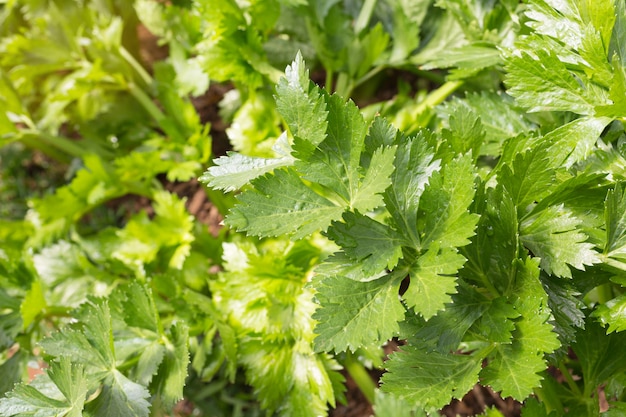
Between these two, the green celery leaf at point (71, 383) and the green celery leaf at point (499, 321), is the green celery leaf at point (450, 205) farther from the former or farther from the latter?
the green celery leaf at point (71, 383)

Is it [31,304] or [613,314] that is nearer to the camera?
[613,314]

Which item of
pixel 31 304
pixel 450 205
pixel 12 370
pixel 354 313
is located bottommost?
pixel 12 370

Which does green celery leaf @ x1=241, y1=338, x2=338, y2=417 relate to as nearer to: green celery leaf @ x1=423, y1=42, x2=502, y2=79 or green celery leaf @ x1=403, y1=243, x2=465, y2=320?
green celery leaf @ x1=403, y1=243, x2=465, y2=320

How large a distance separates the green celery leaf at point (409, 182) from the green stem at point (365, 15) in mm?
572

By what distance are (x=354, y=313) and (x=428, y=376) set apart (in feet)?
0.40

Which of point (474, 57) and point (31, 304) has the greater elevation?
point (474, 57)

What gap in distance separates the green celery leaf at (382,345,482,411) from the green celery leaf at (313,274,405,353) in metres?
0.06

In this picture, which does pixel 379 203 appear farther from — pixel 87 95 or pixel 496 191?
pixel 87 95

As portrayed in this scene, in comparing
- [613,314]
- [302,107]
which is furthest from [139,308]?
[613,314]

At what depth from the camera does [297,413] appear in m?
0.90

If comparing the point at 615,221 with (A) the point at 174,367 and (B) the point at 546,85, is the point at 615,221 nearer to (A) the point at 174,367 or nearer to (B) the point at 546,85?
(B) the point at 546,85

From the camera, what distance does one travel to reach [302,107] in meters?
0.62

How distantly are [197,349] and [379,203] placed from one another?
555 mm

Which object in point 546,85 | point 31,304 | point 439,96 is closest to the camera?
point 546,85
